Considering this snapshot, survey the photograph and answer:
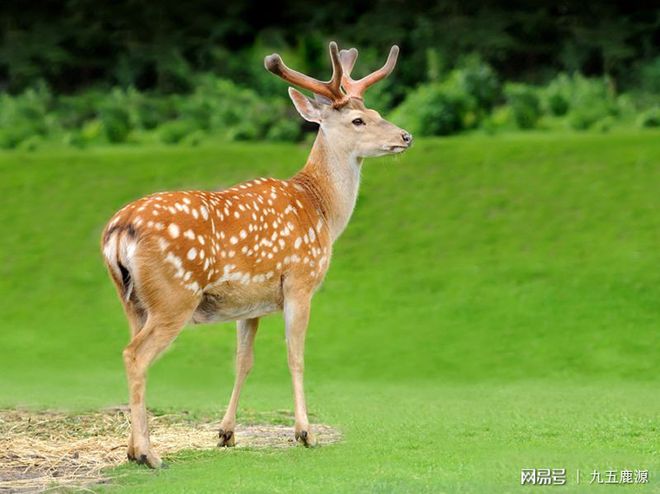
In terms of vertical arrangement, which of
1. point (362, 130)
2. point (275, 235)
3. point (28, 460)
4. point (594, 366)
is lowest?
point (594, 366)

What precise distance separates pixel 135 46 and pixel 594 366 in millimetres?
13647

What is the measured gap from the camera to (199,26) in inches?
965

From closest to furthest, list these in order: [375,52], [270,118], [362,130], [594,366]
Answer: [362,130] → [594,366] → [270,118] → [375,52]

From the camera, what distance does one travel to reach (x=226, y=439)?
7.99 metres

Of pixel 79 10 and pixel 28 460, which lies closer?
pixel 28 460

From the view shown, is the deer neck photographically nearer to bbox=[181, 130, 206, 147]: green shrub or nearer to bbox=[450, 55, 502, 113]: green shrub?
bbox=[181, 130, 206, 147]: green shrub

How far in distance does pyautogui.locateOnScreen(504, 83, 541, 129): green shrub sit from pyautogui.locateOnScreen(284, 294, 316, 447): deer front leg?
38.7 ft

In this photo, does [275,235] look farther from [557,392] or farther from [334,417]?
[557,392]

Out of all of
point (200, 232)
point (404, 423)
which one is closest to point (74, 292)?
point (404, 423)

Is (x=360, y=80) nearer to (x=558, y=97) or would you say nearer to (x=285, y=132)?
(x=285, y=132)

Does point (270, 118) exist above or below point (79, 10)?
below

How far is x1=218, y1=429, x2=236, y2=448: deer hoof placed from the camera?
7970mm

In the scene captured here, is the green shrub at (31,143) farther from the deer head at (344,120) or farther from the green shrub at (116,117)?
the deer head at (344,120)

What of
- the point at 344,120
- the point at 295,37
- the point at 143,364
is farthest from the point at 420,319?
the point at 295,37
